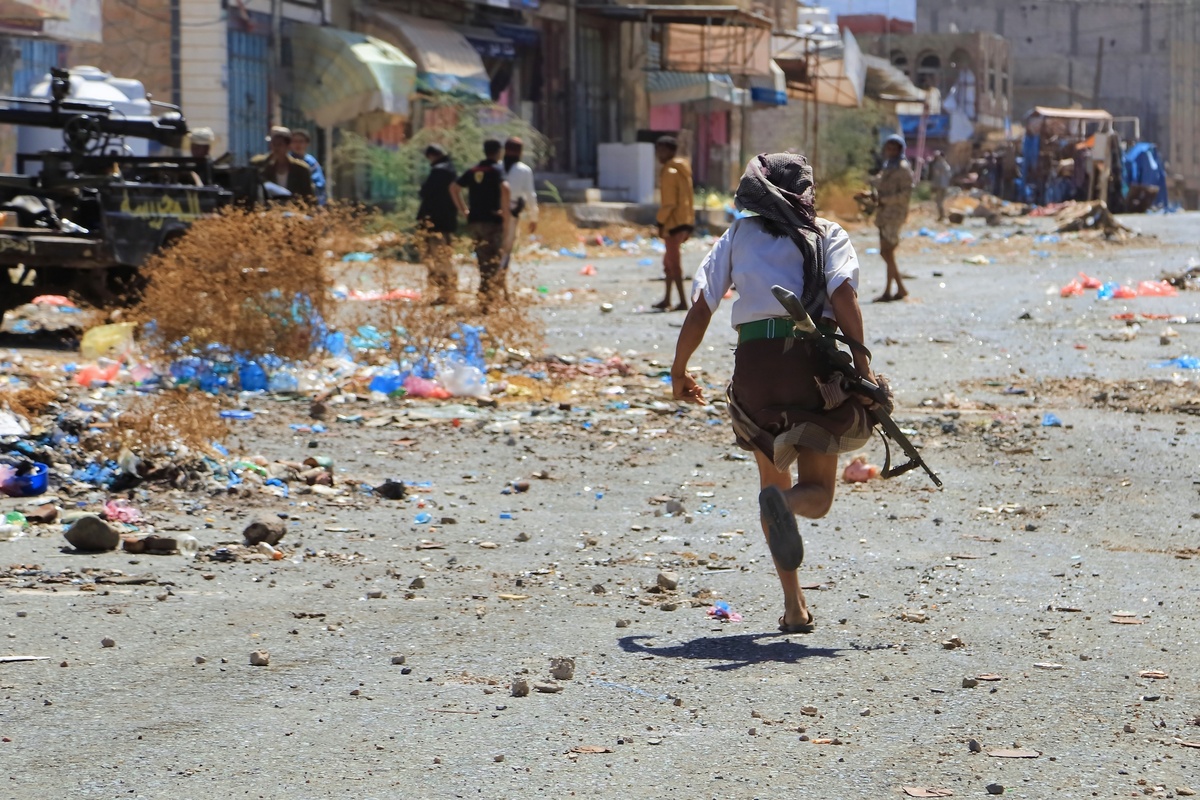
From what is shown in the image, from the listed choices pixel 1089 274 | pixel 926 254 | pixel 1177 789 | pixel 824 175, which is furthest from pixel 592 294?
pixel 824 175

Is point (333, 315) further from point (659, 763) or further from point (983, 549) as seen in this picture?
point (659, 763)

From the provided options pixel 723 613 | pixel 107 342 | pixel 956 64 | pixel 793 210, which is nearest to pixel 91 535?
pixel 723 613

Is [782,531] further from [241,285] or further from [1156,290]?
[1156,290]

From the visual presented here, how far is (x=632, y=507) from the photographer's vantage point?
25.7 ft

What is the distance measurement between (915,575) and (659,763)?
2603mm

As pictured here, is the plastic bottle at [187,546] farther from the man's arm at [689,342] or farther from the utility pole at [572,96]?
the utility pole at [572,96]

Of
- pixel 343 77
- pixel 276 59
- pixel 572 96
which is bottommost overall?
pixel 343 77

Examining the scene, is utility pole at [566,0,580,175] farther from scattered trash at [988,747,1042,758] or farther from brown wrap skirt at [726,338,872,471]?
scattered trash at [988,747,1042,758]

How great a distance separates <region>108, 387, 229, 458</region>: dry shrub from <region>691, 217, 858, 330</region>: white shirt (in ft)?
11.6

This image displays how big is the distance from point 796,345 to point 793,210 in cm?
42

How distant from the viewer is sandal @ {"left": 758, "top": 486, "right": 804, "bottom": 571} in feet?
16.5

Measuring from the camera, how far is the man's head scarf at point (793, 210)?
5.23 m

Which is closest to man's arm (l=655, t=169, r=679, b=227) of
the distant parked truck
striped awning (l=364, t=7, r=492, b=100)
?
the distant parked truck

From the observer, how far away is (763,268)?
5242mm
